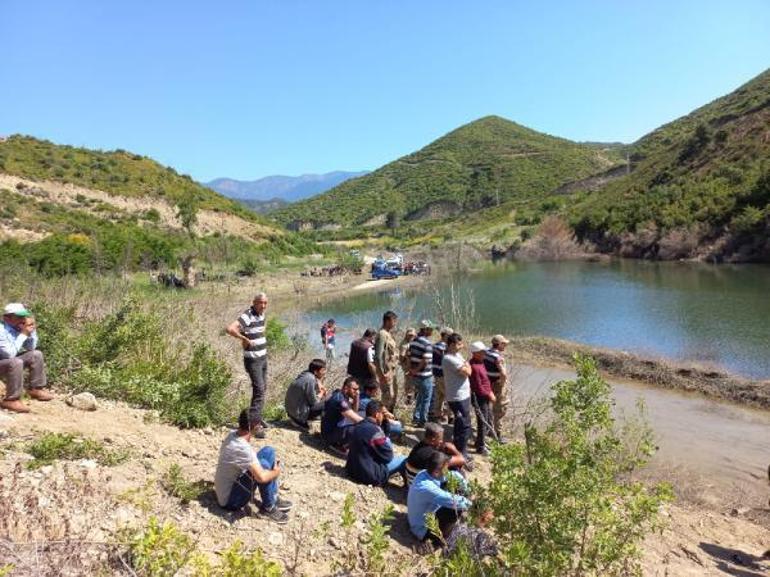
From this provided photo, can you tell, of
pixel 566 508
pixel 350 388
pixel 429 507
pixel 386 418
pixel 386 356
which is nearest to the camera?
pixel 566 508

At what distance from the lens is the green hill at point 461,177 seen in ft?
342

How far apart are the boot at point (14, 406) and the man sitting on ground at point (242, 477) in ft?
7.96

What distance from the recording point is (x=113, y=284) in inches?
502

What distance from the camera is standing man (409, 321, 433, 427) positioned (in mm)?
8820

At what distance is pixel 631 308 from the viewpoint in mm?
25672

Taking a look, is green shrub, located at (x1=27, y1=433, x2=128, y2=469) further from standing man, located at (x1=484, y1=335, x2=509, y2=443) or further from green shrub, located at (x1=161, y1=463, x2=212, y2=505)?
standing man, located at (x1=484, y1=335, x2=509, y2=443)

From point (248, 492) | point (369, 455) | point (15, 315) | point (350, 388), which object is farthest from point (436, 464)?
point (15, 315)

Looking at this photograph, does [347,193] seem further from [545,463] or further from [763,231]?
[545,463]

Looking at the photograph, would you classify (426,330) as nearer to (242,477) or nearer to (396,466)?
(396,466)

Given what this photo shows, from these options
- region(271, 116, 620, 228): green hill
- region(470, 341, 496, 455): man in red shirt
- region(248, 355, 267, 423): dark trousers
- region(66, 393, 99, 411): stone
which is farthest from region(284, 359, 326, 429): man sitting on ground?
region(271, 116, 620, 228): green hill

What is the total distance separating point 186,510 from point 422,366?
14.9ft

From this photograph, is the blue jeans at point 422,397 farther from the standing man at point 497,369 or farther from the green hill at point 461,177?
the green hill at point 461,177

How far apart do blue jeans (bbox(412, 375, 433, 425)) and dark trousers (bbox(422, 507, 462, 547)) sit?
3607 mm

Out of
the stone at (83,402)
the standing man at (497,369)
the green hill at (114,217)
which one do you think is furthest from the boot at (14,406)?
the green hill at (114,217)
